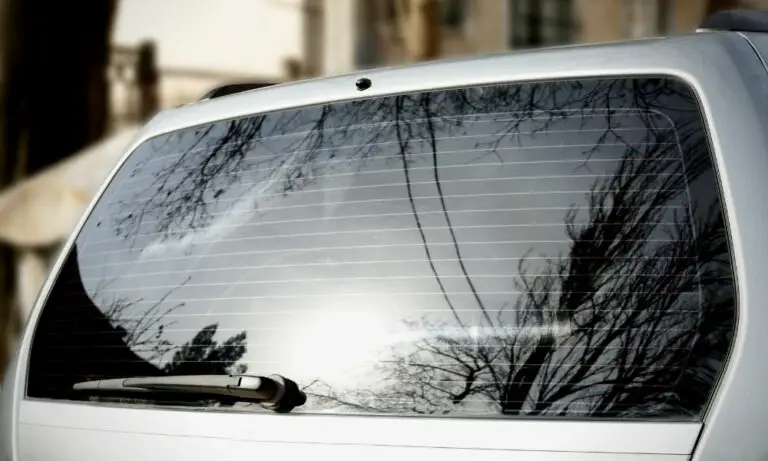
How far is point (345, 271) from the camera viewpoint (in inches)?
79.4

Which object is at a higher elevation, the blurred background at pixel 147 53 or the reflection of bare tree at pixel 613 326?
the reflection of bare tree at pixel 613 326

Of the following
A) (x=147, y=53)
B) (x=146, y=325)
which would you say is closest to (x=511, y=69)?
(x=146, y=325)

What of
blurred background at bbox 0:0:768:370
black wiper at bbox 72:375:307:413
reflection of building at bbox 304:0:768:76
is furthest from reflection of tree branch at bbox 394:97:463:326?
reflection of building at bbox 304:0:768:76

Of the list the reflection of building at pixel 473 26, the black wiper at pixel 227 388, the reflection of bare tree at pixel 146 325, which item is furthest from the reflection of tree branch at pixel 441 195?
the reflection of building at pixel 473 26

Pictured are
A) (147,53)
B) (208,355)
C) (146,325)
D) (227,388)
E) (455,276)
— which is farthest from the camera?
(147,53)

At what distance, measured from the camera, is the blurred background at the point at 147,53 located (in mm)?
12016

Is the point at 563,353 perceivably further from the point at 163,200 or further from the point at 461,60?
the point at 163,200

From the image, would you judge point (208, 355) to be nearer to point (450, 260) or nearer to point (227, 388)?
point (227, 388)

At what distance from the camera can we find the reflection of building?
12008 mm

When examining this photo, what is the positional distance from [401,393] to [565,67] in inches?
22.3

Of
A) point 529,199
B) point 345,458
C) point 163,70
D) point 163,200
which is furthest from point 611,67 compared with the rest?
point 163,70

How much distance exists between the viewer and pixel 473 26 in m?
12.9

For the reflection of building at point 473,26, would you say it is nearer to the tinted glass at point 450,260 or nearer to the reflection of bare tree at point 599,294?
the tinted glass at point 450,260

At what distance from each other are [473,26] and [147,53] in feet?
10.6
